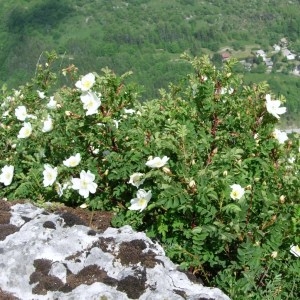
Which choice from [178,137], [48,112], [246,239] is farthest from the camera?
[48,112]

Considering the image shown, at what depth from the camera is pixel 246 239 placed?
4.11m

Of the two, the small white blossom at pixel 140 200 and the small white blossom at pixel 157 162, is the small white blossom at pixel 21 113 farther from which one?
the small white blossom at pixel 157 162

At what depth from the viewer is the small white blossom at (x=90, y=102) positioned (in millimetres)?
4598

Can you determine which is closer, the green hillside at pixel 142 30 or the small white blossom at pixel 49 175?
the small white blossom at pixel 49 175

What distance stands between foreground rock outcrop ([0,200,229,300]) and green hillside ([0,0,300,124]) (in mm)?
92586

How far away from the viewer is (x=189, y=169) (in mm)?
4254

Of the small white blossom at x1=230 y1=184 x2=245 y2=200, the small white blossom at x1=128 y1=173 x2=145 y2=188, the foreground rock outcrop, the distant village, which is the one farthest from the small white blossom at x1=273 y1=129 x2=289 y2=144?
the distant village

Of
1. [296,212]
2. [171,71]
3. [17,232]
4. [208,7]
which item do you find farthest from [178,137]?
[208,7]

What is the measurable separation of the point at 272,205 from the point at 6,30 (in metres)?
132

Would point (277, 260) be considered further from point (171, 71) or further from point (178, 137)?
point (171, 71)

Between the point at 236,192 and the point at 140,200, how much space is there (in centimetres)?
73

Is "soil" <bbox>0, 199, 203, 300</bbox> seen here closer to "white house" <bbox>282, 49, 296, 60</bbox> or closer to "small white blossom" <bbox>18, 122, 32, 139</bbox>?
"small white blossom" <bbox>18, 122, 32, 139</bbox>

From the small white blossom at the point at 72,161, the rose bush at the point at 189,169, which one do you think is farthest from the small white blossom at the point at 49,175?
the small white blossom at the point at 72,161

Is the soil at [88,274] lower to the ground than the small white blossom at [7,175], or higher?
higher
